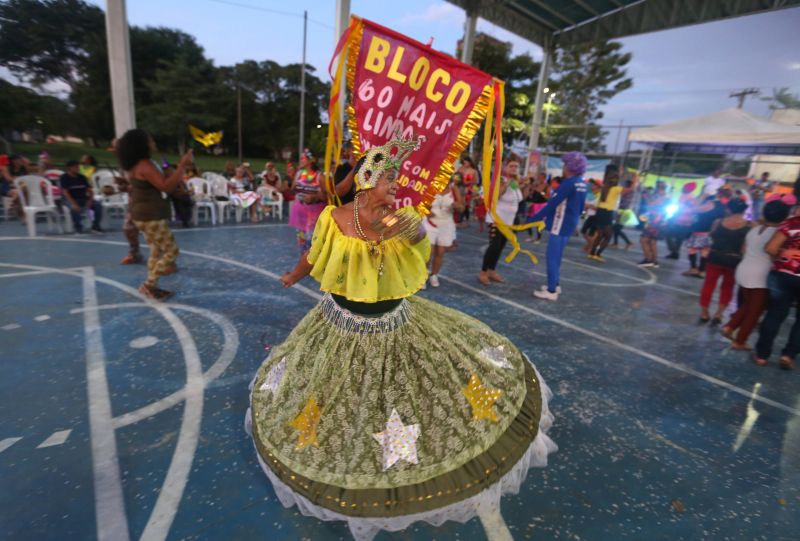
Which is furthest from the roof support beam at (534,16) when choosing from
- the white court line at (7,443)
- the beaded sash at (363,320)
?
the white court line at (7,443)

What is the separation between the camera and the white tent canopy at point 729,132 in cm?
968

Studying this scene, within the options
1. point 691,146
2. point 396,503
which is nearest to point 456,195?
point 396,503

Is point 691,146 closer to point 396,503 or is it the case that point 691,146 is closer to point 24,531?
point 396,503

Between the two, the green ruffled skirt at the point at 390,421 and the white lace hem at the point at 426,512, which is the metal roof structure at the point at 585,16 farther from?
the white lace hem at the point at 426,512

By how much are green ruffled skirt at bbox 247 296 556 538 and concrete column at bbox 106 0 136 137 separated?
10.3 meters

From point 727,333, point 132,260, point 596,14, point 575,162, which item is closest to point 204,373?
point 132,260

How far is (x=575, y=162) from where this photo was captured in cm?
563

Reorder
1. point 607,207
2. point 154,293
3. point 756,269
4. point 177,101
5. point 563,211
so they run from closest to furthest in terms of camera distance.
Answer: point 756,269
point 154,293
point 563,211
point 607,207
point 177,101

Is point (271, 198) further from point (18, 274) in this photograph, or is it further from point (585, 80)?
point (585, 80)

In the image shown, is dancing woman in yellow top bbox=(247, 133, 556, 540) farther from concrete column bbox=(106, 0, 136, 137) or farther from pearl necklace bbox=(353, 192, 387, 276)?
concrete column bbox=(106, 0, 136, 137)

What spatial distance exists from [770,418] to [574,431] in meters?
2.02

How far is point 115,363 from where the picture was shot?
3502 mm

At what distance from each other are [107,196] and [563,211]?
1009cm

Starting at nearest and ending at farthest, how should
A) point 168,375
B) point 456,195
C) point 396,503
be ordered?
1. point 396,503
2. point 168,375
3. point 456,195
